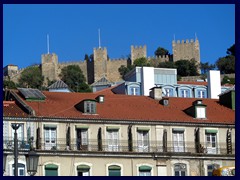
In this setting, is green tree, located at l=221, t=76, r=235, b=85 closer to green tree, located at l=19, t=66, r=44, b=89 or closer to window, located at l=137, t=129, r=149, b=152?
green tree, located at l=19, t=66, r=44, b=89

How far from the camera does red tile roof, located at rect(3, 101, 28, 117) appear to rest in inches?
1735

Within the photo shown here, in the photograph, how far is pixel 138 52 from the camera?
159000mm

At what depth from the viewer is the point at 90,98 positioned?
48.5 m

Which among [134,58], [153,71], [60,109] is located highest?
[134,58]

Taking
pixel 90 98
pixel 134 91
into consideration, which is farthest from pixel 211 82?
pixel 90 98

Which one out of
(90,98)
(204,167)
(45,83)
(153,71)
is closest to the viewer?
(204,167)

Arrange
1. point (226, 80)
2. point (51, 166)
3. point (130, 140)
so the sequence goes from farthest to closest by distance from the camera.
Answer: point (226, 80), point (130, 140), point (51, 166)

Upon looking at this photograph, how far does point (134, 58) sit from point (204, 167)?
111 metres

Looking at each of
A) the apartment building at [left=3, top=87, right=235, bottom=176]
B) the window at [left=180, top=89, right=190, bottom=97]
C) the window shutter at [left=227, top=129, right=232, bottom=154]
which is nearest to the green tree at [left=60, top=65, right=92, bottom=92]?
the window at [left=180, top=89, right=190, bottom=97]

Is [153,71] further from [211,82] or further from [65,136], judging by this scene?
[65,136]

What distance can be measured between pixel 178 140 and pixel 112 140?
329 centimetres

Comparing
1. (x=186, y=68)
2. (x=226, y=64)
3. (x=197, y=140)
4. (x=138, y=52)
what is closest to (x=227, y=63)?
(x=226, y=64)

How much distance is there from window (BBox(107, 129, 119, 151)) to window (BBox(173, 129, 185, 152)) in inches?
110

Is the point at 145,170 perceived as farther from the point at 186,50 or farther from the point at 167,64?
the point at 186,50
